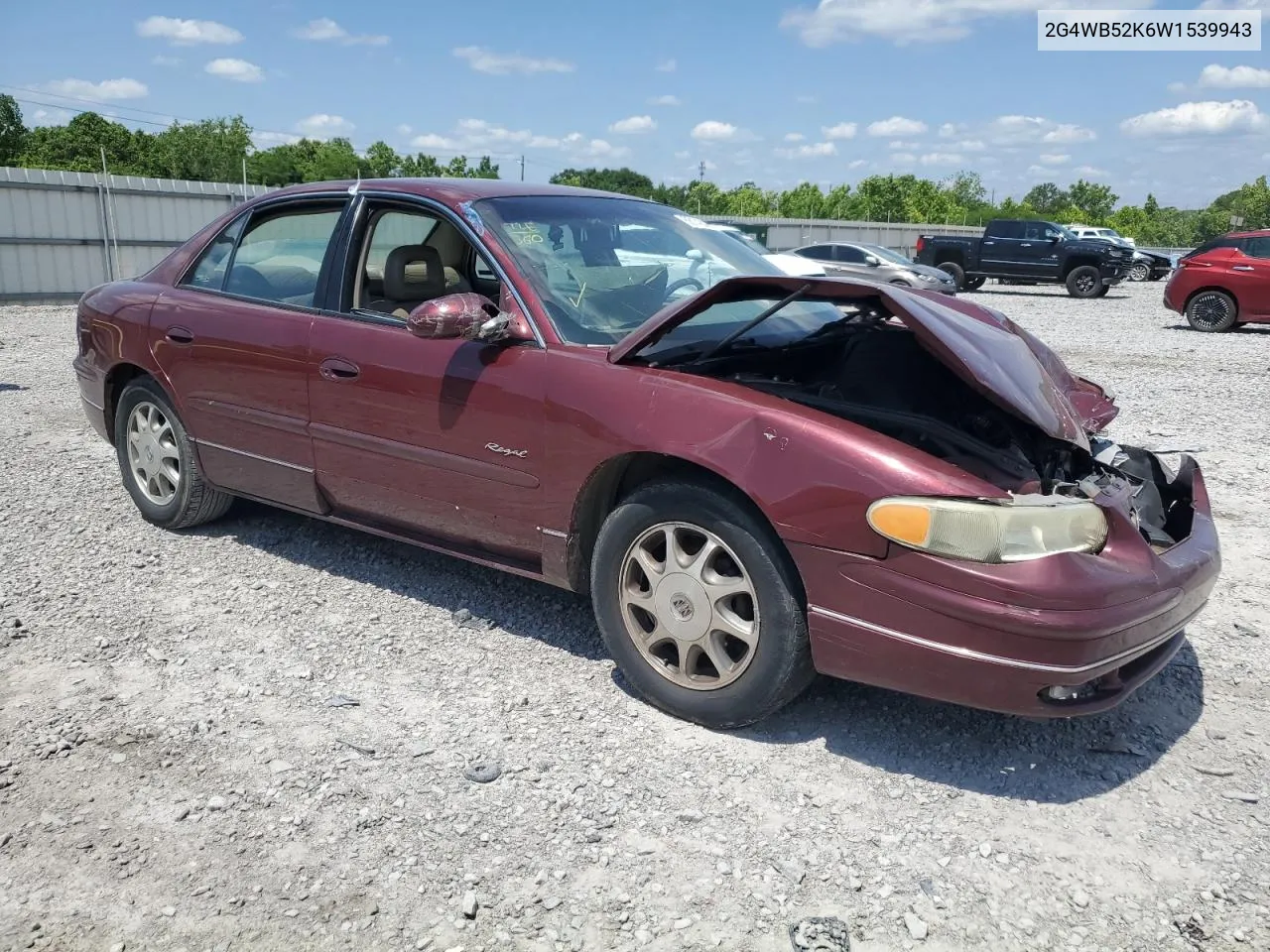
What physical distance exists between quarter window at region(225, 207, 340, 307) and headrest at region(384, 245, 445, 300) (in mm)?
312

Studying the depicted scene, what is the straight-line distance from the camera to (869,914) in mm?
2432

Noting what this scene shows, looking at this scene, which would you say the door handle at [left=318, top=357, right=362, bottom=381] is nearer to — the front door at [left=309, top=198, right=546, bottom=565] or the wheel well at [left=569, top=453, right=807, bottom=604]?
the front door at [left=309, top=198, right=546, bottom=565]

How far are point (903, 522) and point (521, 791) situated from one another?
1290 mm

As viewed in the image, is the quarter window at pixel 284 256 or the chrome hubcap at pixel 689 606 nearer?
the chrome hubcap at pixel 689 606

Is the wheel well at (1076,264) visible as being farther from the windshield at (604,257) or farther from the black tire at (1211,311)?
the windshield at (604,257)

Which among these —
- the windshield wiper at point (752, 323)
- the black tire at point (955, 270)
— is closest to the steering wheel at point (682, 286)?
the windshield wiper at point (752, 323)

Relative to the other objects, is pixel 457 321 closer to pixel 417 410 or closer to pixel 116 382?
pixel 417 410

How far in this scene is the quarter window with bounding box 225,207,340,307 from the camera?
432cm

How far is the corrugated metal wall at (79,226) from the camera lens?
17094 millimetres

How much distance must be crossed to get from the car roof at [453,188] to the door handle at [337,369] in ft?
2.37

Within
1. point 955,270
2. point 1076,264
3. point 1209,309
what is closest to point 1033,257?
point 1076,264

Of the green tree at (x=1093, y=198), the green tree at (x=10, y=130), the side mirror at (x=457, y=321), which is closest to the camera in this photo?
the side mirror at (x=457, y=321)

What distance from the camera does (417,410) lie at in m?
3.79

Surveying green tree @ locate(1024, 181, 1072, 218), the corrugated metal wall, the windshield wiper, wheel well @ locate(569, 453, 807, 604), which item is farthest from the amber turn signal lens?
green tree @ locate(1024, 181, 1072, 218)
